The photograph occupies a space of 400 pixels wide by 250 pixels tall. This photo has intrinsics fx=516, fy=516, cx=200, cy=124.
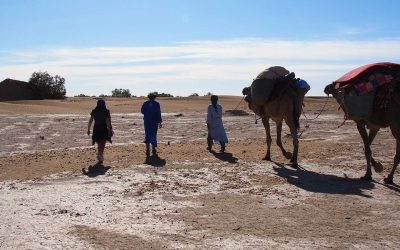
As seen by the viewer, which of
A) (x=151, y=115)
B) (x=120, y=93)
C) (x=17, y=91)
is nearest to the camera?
(x=151, y=115)

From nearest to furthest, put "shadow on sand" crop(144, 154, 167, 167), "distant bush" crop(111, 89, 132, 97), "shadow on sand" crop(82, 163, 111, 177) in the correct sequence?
"shadow on sand" crop(82, 163, 111, 177), "shadow on sand" crop(144, 154, 167, 167), "distant bush" crop(111, 89, 132, 97)

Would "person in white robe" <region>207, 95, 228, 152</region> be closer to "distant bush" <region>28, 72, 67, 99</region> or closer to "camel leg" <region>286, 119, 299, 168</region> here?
"camel leg" <region>286, 119, 299, 168</region>

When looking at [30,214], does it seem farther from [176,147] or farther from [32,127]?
[32,127]

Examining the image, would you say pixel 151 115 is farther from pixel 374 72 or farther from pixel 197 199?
pixel 374 72

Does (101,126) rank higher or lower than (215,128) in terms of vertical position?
higher

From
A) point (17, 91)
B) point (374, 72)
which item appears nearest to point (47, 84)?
point (17, 91)

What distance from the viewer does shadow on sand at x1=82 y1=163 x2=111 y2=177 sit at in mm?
11165

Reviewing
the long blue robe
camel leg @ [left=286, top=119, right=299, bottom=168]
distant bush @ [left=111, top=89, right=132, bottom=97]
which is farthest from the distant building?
camel leg @ [left=286, top=119, right=299, bottom=168]

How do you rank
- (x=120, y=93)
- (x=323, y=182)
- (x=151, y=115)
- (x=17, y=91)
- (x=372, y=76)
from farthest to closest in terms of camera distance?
(x=120, y=93)
(x=17, y=91)
(x=151, y=115)
(x=323, y=182)
(x=372, y=76)

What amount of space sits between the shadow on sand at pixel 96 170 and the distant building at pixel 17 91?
41.4 metres

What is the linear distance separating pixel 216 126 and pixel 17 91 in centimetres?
4093

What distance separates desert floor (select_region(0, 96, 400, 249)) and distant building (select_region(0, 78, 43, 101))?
37.0 m

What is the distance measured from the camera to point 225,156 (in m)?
13.8

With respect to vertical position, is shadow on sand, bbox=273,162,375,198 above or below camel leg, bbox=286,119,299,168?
below
